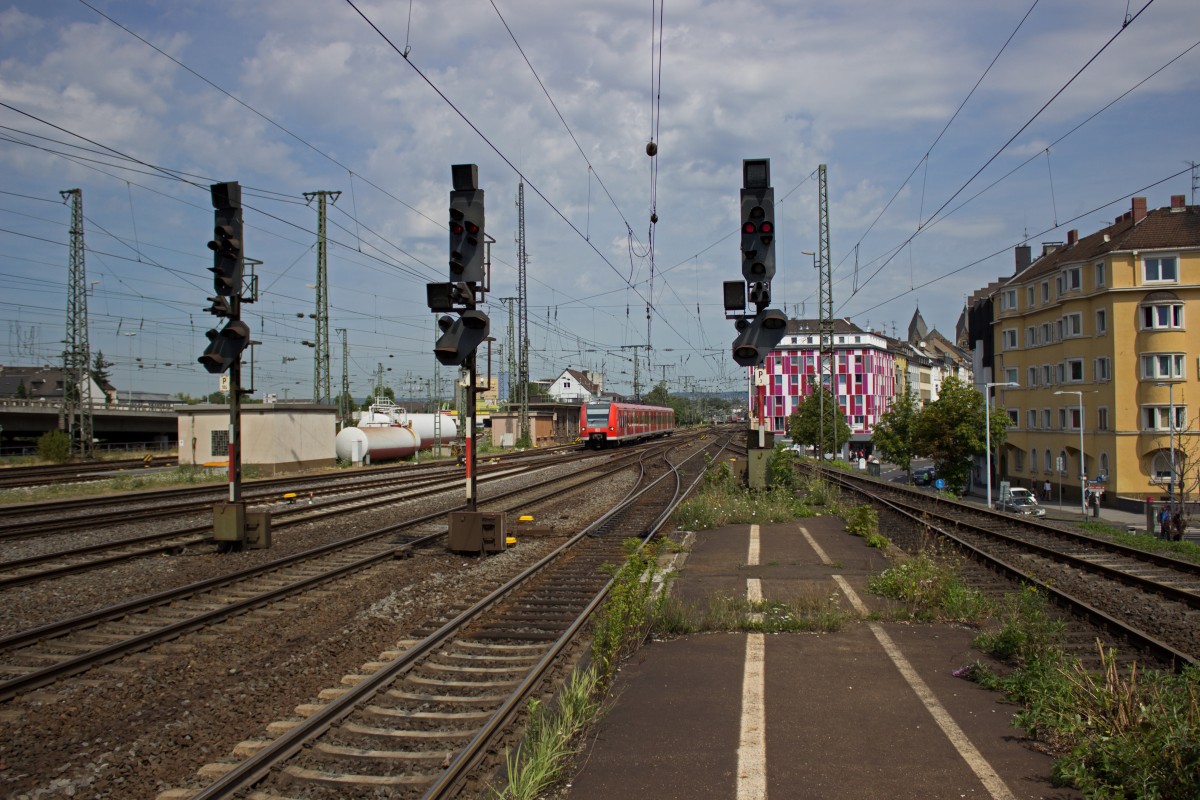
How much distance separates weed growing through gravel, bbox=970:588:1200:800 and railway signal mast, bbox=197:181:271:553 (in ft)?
34.8

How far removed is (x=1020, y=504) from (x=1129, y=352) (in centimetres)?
997

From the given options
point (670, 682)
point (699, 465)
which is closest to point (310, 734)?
point (670, 682)

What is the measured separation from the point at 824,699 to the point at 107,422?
219ft

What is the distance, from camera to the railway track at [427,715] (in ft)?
15.8

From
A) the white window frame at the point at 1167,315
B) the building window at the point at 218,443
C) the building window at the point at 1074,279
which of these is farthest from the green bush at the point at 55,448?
the white window frame at the point at 1167,315

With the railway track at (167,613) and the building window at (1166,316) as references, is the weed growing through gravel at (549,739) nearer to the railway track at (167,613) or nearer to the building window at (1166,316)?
the railway track at (167,613)

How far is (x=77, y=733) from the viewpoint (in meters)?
5.62

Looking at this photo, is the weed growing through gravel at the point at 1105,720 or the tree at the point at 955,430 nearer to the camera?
the weed growing through gravel at the point at 1105,720

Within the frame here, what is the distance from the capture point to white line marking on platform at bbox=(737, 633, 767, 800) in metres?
4.62

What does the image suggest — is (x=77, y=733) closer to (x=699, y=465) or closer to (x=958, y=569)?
(x=958, y=569)

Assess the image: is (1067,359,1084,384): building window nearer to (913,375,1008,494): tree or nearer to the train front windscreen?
(913,375,1008,494): tree

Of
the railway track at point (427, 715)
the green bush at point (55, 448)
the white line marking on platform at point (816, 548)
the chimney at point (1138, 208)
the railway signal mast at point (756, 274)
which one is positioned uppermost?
the chimney at point (1138, 208)

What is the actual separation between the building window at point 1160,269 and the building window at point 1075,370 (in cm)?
564

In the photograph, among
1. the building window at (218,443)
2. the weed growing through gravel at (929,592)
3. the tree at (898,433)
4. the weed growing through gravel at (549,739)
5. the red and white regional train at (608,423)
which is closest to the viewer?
the weed growing through gravel at (549,739)
